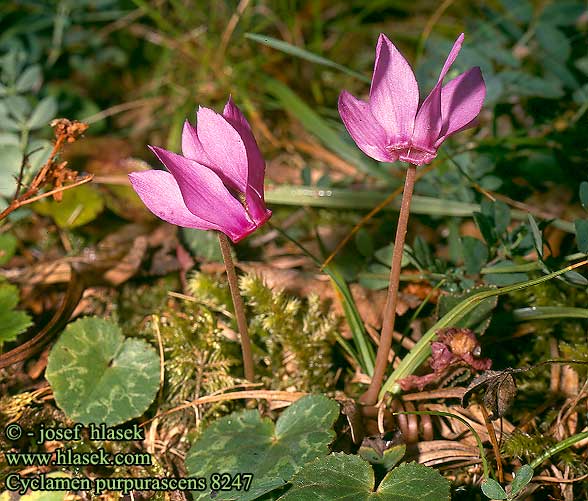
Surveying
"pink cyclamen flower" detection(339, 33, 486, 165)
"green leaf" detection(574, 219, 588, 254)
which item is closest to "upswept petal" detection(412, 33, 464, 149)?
"pink cyclamen flower" detection(339, 33, 486, 165)

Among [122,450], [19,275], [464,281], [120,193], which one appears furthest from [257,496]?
[120,193]

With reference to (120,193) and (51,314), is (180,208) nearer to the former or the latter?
(51,314)

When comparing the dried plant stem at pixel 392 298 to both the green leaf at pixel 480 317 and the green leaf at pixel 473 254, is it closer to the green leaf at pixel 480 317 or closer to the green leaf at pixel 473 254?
the green leaf at pixel 480 317

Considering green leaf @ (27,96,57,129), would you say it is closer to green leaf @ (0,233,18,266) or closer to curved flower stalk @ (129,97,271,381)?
green leaf @ (0,233,18,266)

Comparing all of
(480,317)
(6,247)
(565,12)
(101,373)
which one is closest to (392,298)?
(480,317)

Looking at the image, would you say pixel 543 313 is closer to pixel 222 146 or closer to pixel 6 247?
pixel 222 146
